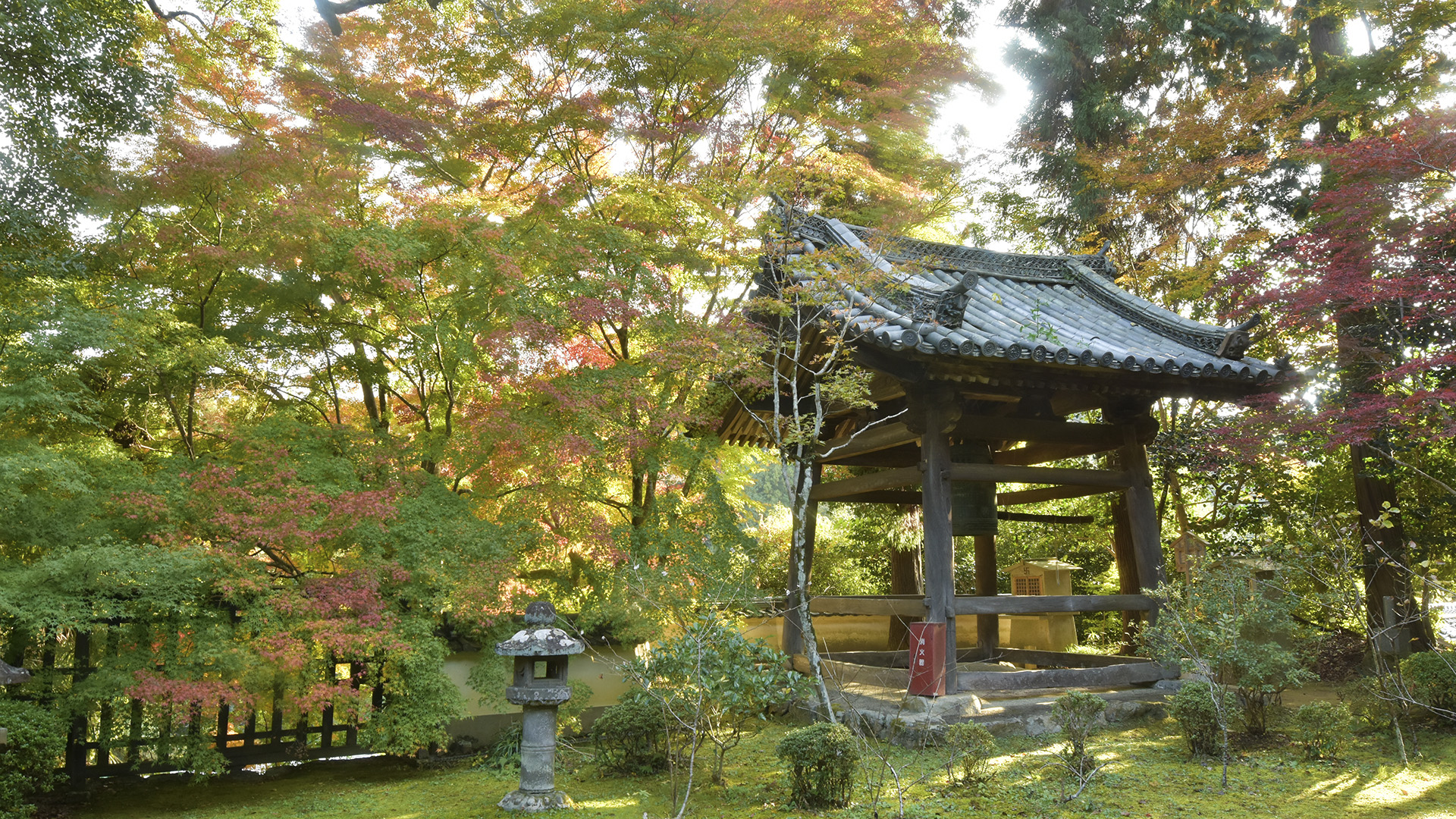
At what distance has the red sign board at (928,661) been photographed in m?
7.40

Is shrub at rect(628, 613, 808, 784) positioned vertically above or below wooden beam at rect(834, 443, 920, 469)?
below

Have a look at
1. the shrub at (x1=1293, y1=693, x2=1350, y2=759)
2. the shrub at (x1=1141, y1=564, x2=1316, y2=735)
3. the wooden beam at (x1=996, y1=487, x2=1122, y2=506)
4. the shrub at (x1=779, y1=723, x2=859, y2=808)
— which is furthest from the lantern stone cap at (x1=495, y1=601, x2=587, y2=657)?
the shrub at (x1=1293, y1=693, x2=1350, y2=759)

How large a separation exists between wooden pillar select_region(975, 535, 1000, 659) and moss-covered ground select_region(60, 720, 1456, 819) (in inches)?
107

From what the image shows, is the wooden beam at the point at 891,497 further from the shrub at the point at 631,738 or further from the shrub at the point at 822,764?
the shrub at the point at 822,764

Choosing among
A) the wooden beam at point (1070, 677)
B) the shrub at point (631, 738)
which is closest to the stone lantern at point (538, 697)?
the shrub at point (631, 738)

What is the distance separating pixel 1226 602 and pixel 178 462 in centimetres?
873

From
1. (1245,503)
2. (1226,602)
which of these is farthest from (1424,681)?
(1245,503)

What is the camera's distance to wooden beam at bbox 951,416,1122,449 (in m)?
8.48

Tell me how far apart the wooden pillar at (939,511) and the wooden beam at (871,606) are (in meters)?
0.22

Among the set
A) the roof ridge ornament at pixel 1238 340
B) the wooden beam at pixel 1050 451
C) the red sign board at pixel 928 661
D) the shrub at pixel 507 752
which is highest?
the roof ridge ornament at pixel 1238 340

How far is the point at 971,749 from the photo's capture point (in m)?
6.06

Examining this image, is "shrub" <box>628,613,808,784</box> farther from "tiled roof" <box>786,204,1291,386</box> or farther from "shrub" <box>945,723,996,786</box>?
"tiled roof" <box>786,204,1291,386</box>

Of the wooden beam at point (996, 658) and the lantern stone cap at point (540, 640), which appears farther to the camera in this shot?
the wooden beam at point (996, 658)

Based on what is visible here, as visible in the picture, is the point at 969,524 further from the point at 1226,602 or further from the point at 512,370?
the point at 512,370
